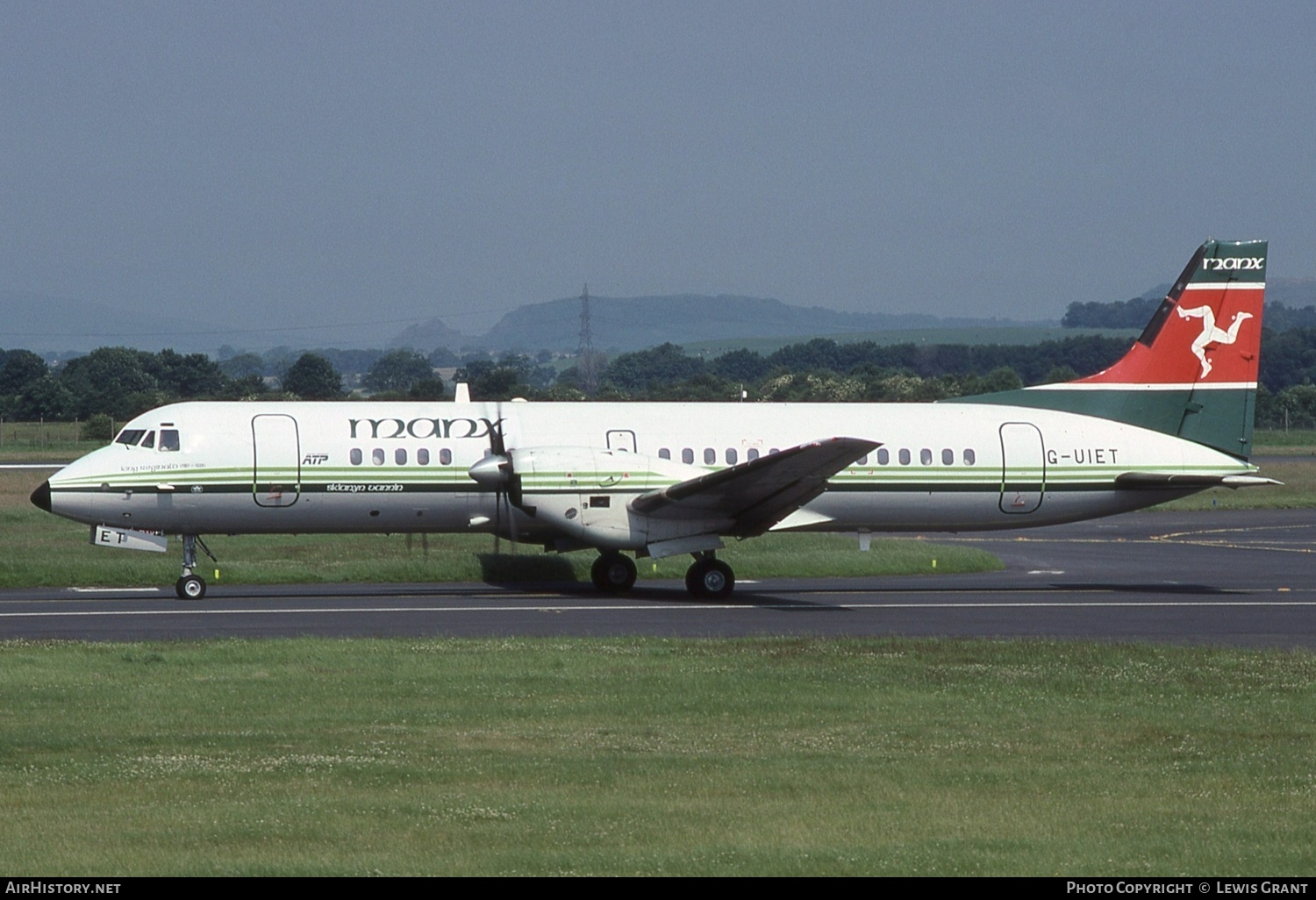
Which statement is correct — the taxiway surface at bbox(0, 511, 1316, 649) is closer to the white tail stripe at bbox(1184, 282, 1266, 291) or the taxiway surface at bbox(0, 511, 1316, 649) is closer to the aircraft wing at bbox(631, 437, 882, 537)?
the aircraft wing at bbox(631, 437, 882, 537)

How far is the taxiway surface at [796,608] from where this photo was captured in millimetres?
21734

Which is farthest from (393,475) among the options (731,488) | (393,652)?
(393,652)

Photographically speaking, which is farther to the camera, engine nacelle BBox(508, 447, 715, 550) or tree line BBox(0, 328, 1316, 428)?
tree line BBox(0, 328, 1316, 428)

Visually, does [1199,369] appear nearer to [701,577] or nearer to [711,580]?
[711,580]

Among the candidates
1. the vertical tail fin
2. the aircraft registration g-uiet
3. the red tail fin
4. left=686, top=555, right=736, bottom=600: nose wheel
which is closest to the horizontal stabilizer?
the aircraft registration g-uiet

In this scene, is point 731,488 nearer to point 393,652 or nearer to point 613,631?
point 613,631

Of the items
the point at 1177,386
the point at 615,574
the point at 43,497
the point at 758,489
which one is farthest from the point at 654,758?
the point at 1177,386

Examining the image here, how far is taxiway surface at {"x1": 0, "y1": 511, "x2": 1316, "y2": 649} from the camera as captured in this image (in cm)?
2173

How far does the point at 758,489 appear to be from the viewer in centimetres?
2550

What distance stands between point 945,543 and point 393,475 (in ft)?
56.2

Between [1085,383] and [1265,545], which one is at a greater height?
[1085,383]

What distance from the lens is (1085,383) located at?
30172 mm

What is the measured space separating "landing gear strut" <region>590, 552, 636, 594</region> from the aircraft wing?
178cm

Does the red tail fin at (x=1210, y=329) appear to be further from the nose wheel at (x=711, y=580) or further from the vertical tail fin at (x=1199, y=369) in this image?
the nose wheel at (x=711, y=580)
